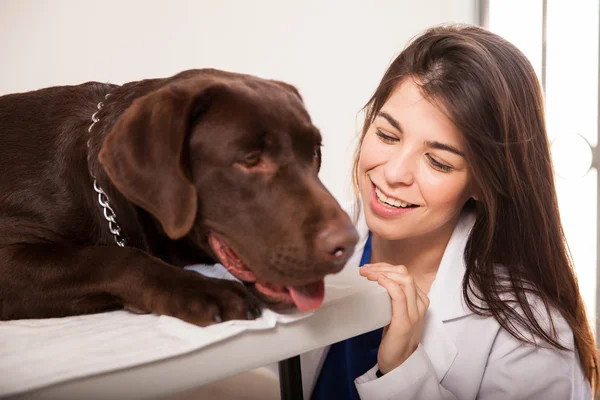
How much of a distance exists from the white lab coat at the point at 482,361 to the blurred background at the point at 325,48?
1.42m

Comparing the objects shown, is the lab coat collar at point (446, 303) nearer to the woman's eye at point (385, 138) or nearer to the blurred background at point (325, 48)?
the woman's eye at point (385, 138)

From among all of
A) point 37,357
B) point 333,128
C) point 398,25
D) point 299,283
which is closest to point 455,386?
point 299,283

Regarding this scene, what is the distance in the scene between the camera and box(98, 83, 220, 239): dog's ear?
2.98ft

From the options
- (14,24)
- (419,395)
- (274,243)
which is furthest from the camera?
(14,24)

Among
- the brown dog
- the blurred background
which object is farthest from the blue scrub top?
the blurred background

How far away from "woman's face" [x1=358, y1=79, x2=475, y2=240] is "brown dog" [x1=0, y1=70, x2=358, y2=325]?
0.39m

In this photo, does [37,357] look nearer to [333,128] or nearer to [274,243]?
[274,243]

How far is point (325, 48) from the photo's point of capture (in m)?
3.28

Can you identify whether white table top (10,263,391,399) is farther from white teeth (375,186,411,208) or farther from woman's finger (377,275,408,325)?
white teeth (375,186,411,208)

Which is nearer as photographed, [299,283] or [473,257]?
[299,283]

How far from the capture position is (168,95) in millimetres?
963

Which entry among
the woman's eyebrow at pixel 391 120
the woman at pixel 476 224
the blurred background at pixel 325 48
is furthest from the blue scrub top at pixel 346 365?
the blurred background at pixel 325 48

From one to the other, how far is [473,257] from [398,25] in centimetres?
205

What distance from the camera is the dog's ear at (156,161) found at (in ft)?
2.98
